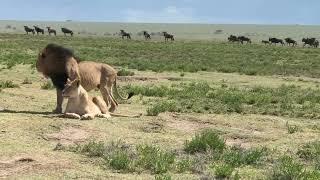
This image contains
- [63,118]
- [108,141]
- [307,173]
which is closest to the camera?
[307,173]

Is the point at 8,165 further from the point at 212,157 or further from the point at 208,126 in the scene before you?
the point at 208,126

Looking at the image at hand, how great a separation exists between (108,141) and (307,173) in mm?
3539

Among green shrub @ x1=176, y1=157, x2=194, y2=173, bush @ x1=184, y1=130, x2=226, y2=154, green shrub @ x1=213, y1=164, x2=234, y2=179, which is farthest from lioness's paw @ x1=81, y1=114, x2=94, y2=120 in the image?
green shrub @ x1=213, y1=164, x2=234, y2=179

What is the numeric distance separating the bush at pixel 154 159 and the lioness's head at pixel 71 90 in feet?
10.9

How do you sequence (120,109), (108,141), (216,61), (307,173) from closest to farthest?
(307,173)
(108,141)
(120,109)
(216,61)

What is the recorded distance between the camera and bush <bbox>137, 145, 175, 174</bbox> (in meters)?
8.65

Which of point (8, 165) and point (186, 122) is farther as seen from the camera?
point (186, 122)

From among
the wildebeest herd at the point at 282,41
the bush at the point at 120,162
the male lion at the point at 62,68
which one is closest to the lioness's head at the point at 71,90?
the male lion at the point at 62,68

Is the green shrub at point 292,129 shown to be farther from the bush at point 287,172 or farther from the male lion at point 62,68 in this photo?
the male lion at point 62,68

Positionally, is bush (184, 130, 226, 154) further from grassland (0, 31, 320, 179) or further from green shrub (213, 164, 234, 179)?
green shrub (213, 164, 234, 179)

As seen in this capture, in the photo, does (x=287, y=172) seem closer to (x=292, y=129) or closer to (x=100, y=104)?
(x=292, y=129)

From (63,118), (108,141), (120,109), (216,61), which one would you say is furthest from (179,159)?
(216,61)

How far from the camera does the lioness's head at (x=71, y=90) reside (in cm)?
1267

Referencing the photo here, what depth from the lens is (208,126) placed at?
13062mm
